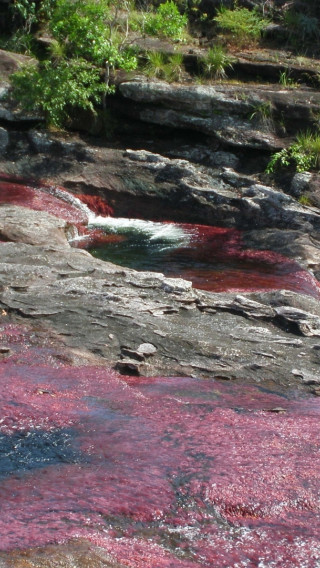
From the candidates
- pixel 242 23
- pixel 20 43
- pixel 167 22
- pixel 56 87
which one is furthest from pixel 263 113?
pixel 20 43

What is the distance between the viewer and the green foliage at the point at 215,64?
18.6m

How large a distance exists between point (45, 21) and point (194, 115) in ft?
23.4

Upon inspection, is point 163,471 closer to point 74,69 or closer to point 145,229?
point 145,229

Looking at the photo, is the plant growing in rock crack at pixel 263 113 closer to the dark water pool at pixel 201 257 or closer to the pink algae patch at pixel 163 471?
the dark water pool at pixel 201 257

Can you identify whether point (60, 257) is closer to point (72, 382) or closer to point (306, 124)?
point (72, 382)

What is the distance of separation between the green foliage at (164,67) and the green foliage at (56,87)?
154 cm

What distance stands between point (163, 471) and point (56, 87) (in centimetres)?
1391

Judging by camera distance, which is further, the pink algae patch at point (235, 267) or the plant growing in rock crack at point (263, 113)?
the plant growing in rock crack at point (263, 113)

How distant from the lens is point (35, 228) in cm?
1320

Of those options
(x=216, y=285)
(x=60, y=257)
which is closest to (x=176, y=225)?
(x=216, y=285)

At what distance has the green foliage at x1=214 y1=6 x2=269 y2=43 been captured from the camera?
20.1m

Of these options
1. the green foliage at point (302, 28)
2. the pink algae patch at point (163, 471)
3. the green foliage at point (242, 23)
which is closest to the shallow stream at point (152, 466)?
the pink algae patch at point (163, 471)

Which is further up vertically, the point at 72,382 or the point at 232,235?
the point at 72,382

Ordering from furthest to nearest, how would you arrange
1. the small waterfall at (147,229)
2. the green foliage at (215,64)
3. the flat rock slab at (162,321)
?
1. the green foliage at (215,64)
2. the small waterfall at (147,229)
3. the flat rock slab at (162,321)
